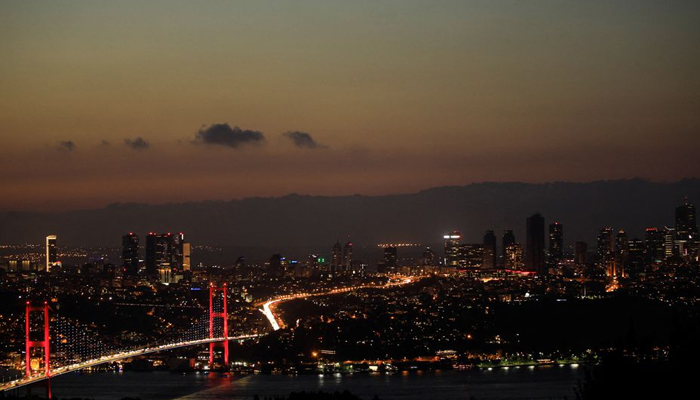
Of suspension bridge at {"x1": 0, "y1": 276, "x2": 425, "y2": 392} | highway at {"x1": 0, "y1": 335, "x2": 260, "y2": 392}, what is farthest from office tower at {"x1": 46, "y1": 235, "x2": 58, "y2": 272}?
highway at {"x1": 0, "y1": 335, "x2": 260, "y2": 392}

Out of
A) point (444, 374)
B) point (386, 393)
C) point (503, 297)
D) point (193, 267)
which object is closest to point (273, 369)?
point (444, 374)

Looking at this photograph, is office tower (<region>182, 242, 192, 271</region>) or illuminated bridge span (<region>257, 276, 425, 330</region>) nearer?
illuminated bridge span (<region>257, 276, 425, 330</region>)

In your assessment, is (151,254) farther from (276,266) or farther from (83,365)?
(83,365)

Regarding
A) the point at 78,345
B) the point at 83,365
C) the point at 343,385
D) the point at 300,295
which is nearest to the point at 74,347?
Result: the point at 78,345

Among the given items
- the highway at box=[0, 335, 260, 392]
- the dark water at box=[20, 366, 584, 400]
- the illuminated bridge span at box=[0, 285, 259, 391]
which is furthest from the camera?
the dark water at box=[20, 366, 584, 400]

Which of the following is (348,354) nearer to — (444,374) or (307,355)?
(307,355)

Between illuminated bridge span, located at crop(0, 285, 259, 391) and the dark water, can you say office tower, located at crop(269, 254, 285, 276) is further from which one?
the dark water

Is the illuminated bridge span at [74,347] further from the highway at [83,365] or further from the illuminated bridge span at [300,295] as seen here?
the illuminated bridge span at [300,295]
